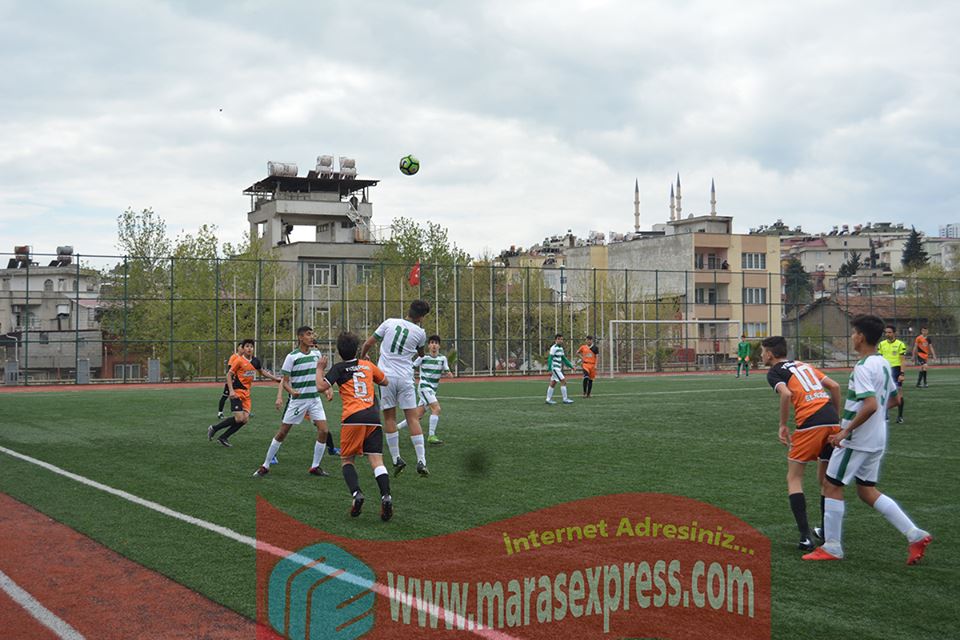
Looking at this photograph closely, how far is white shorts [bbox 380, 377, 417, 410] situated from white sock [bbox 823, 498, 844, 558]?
5820mm

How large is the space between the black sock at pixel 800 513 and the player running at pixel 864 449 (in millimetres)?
224

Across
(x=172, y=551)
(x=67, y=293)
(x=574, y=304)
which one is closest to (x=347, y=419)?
(x=172, y=551)

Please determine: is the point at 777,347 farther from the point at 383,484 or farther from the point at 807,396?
the point at 383,484

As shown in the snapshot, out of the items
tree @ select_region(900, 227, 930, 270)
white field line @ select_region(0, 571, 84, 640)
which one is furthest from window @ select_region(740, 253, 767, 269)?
white field line @ select_region(0, 571, 84, 640)

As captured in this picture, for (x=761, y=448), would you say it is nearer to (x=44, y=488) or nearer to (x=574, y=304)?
(x=44, y=488)

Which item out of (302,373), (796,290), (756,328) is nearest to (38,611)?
(302,373)

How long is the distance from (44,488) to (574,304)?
145 ft

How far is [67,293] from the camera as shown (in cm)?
5644

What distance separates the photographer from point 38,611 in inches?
251

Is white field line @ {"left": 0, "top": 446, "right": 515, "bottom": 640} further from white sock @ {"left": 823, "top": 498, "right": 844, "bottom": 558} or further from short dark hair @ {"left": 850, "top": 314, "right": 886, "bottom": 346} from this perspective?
A: short dark hair @ {"left": 850, "top": 314, "right": 886, "bottom": 346}

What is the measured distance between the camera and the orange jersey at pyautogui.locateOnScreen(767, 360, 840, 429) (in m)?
7.67

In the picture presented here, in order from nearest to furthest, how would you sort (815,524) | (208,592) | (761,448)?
(208,592)
(815,524)
(761,448)

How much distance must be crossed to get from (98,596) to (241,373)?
356 inches

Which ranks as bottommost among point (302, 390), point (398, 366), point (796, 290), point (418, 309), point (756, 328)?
point (302, 390)
